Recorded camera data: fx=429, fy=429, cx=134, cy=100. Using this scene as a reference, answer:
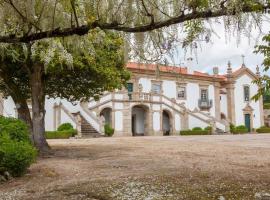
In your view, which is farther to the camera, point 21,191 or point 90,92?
point 90,92

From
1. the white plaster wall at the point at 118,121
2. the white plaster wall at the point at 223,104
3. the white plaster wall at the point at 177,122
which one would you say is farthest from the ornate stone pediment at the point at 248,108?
the white plaster wall at the point at 118,121

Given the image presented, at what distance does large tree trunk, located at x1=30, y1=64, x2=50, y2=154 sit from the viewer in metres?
12.1

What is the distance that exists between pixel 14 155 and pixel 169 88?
33.6 m


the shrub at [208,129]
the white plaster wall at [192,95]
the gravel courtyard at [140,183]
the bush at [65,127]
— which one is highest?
the white plaster wall at [192,95]

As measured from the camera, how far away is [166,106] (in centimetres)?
3816

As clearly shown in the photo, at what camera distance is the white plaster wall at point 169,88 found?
40.3m

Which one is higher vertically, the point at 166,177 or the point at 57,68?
the point at 57,68

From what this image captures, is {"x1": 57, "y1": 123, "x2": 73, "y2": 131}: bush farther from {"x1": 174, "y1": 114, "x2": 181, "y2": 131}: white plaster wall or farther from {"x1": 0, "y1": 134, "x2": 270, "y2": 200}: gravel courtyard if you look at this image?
{"x1": 0, "y1": 134, "x2": 270, "y2": 200}: gravel courtyard

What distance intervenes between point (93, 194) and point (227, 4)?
10.6 feet

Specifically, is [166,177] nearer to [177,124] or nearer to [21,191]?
[21,191]

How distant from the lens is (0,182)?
741 centimetres

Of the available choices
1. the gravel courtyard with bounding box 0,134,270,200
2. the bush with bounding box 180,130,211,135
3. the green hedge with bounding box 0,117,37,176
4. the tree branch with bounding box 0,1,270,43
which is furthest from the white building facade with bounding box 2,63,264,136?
the tree branch with bounding box 0,1,270,43

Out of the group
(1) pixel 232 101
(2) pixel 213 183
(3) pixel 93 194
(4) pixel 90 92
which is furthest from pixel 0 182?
(1) pixel 232 101

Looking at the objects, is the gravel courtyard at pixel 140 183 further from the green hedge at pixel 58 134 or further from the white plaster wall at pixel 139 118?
the white plaster wall at pixel 139 118
